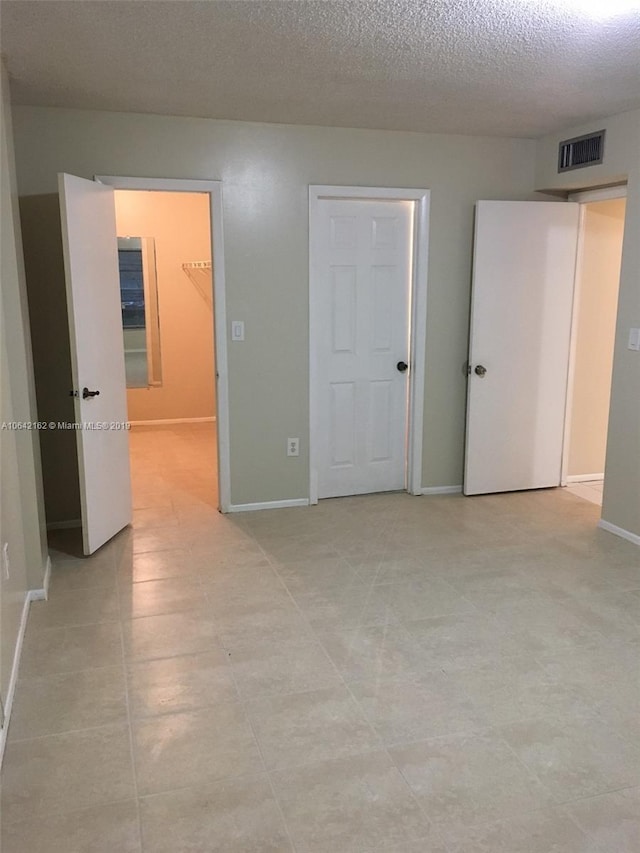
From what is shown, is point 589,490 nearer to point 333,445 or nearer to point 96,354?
point 333,445

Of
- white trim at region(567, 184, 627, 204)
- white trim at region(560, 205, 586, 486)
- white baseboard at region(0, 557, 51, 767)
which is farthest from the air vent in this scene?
white baseboard at region(0, 557, 51, 767)

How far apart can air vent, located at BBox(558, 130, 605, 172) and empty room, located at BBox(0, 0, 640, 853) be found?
0.02 meters

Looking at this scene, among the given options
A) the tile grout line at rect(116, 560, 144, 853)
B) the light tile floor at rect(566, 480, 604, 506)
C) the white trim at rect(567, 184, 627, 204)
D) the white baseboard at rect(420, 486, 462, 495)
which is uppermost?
the white trim at rect(567, 184, 627, 204)

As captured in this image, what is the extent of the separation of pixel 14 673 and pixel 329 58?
2.66 metres

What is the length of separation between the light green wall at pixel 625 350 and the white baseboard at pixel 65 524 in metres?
3.13

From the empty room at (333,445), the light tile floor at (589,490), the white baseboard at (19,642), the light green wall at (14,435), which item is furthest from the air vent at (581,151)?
the white baseboard at (19,642)

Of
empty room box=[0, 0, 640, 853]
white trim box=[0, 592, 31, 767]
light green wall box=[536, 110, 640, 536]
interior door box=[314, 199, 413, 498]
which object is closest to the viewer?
empty room box=[0, 0, 640, 853]

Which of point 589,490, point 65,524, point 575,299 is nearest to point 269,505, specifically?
point 65,524

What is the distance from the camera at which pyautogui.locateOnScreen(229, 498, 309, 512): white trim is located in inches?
171

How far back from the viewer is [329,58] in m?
2.79

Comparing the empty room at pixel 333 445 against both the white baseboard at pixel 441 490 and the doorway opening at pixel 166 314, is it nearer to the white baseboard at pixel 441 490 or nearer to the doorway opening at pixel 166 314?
the white baseboard at pixel 441 490

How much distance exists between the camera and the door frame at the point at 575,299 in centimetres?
432

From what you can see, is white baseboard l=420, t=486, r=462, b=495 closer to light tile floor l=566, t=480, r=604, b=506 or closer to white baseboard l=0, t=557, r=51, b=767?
light tile floor l=566, t=480, r=604, b=506

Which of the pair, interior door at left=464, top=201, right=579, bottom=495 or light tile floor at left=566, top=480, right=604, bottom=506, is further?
light tile floor at left=566, top=480, right=604, bottom=506
